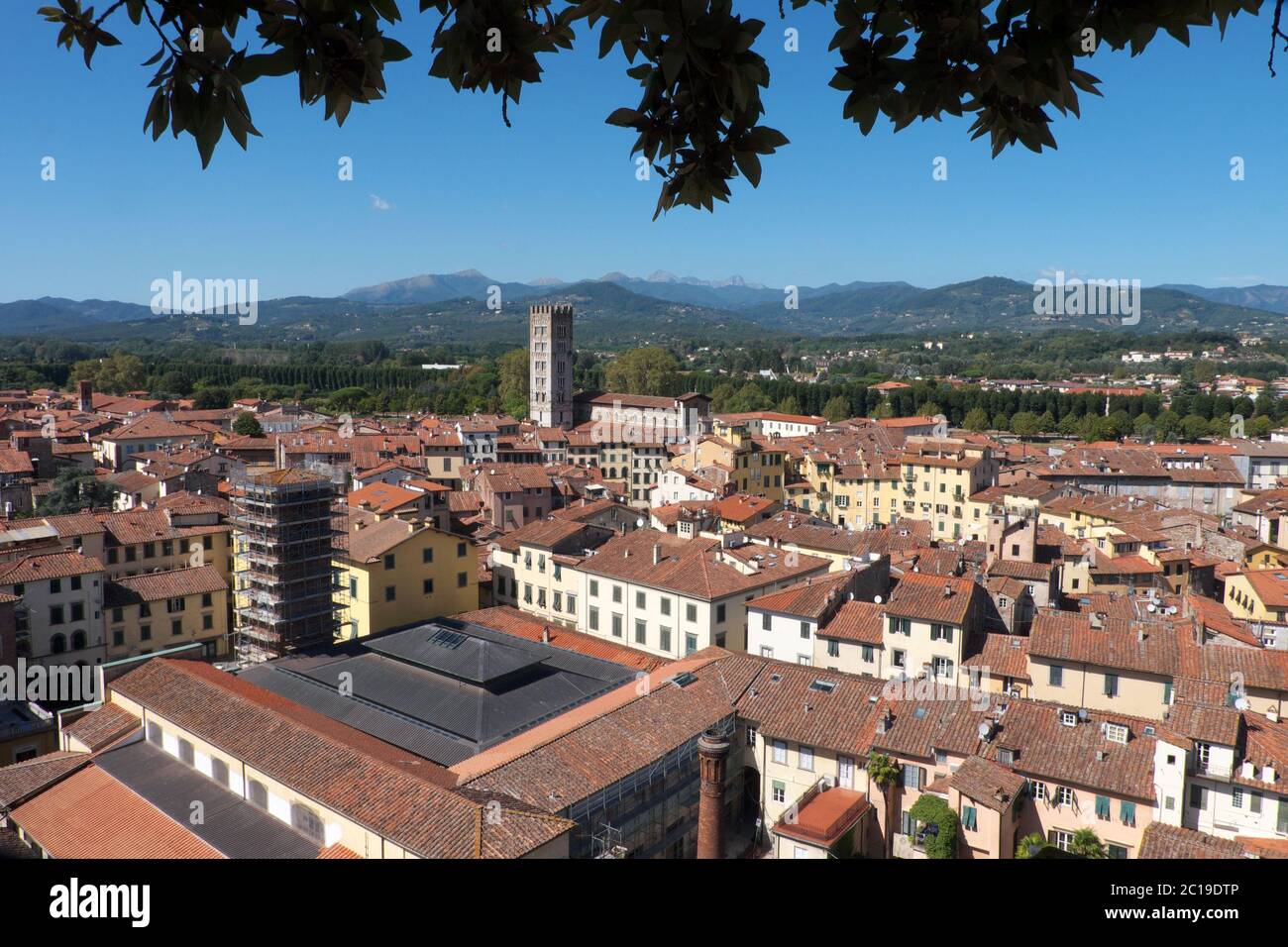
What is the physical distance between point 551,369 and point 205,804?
212 feet

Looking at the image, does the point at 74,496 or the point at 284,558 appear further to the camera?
the point at 74,496

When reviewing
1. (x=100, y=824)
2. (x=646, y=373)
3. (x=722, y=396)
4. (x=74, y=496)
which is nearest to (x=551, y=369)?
(x=646, y=373)

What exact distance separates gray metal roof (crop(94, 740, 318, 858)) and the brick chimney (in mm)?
6225

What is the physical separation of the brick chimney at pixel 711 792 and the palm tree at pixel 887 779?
9.86 ft

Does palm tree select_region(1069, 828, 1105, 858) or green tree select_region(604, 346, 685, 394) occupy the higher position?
green tree select_region(604, 346, 685, 394)

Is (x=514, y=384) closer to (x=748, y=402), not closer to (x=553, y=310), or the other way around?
(x=553, y=310)

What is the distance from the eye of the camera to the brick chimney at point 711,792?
→ 1538 cm

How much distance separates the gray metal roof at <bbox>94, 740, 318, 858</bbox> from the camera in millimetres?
14578

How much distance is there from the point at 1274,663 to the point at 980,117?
20.8 meters

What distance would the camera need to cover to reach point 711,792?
15.6 m
